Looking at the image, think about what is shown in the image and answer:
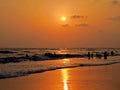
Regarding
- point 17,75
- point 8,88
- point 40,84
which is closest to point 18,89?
point 8,88

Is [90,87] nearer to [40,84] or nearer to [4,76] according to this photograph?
[40,84]

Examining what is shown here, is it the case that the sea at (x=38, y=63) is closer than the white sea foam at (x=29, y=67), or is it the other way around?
the white sea foam at (x=29, y=67)

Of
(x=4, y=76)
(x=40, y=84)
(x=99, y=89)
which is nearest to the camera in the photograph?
(x=99, y=89)

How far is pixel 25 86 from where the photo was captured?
17.2 metres

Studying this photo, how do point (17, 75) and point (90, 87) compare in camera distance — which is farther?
point (17, 75)

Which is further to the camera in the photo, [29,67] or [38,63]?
[38,63]

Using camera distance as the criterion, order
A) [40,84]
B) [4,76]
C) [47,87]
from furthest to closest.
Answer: [4,76] → [40,84] → [47,87]

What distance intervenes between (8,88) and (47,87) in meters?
2.22

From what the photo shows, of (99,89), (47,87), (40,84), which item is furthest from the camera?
(40,84)

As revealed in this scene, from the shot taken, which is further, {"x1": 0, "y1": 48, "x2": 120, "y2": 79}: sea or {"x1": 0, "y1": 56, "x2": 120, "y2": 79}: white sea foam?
{"x1": 0, "y1": 48, "x2": 120, "y2": 79}: sea

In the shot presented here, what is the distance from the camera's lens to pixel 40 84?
1808 centimetres

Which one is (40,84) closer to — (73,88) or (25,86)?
(25,86)

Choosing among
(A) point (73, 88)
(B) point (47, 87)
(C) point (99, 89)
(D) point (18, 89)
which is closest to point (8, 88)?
(D) point (18, 89)

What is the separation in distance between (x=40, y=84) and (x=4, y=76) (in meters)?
4.90
